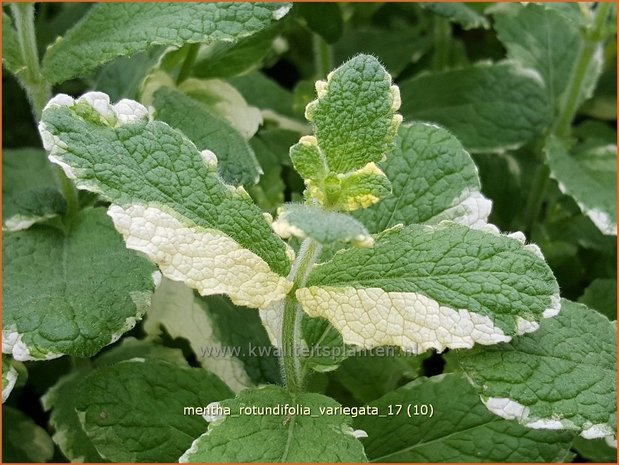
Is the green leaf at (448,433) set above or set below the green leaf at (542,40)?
below

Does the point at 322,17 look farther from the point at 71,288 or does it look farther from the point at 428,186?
the point at 71,288

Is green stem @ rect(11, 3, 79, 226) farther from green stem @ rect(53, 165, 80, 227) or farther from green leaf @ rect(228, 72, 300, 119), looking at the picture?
green leaf @ rect(228, 72, 300, 119)

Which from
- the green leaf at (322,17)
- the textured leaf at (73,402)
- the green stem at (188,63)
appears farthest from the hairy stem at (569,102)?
the textured leaf at (73,402)

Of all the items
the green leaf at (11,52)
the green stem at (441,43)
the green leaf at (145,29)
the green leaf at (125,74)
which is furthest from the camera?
the green stem at (441,43)

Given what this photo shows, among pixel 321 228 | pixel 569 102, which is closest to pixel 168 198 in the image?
pixel 321 228

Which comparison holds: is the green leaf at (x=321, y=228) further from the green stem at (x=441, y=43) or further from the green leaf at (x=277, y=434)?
the green stem at (x=441, y=43)

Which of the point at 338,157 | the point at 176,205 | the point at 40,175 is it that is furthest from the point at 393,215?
the point at 40,175

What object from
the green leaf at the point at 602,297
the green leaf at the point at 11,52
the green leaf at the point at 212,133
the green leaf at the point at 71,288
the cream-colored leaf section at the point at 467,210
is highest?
the green leaf at the point at 11,52
